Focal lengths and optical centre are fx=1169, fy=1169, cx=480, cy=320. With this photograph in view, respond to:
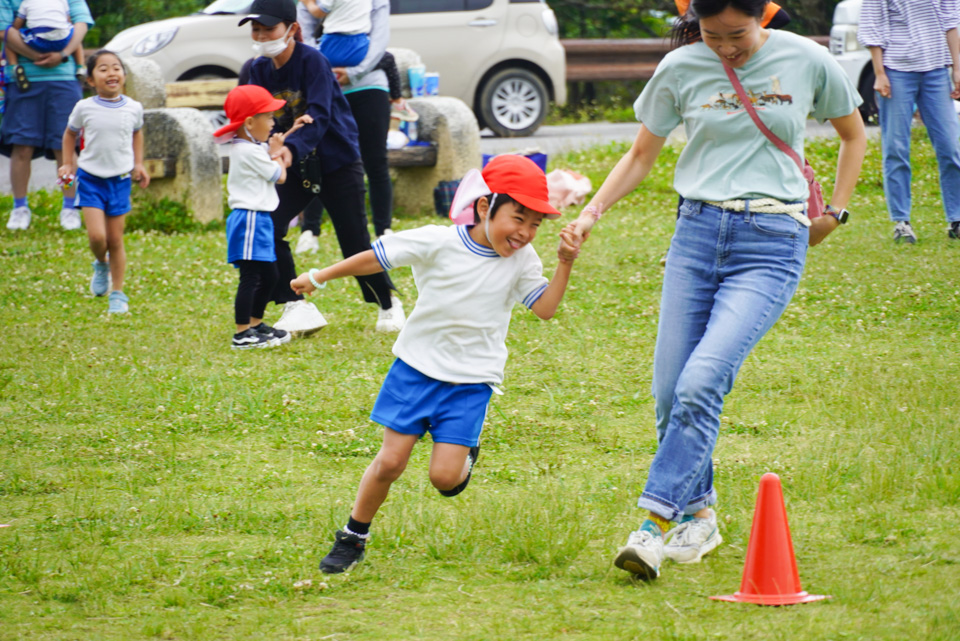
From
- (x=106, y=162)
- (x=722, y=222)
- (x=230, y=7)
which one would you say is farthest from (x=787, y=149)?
(x=230, y=7)

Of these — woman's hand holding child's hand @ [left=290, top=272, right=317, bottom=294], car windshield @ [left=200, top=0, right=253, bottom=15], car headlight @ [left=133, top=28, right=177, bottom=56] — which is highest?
car windshield @ [left=200, top=0, right=253, bottom=15]

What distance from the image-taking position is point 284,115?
23.7 ft

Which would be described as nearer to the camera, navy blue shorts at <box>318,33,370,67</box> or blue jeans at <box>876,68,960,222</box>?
navy blue shorts at <box>318,33,370,67</box>

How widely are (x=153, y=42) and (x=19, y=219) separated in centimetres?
484

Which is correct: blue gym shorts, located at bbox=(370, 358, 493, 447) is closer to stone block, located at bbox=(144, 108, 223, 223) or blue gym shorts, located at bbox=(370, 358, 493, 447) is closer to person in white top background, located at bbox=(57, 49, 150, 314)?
person in white top background, located at bbox=(57, 49, 150, 314)

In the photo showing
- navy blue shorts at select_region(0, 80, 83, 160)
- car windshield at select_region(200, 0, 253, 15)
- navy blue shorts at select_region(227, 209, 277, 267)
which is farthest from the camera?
car windshield at select_region(200, 0, 253, 15)

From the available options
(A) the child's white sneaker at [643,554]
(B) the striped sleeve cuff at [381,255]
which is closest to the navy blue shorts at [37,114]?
(B) the striped sleeve cuff at [381,255]

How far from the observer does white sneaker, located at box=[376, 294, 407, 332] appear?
7520 millimetres

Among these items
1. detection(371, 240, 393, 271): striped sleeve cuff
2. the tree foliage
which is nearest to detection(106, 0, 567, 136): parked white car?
the tree foliage

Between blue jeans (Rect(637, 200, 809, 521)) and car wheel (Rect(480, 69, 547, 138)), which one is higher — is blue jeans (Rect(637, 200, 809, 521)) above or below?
above

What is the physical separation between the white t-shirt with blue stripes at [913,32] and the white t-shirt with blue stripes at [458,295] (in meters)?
6.36

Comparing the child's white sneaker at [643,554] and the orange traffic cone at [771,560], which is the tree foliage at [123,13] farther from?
the orange traffic cone at [771,560]

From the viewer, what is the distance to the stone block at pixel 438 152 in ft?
40.1

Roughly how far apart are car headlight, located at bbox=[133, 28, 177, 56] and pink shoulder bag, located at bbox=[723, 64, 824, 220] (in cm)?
1284
